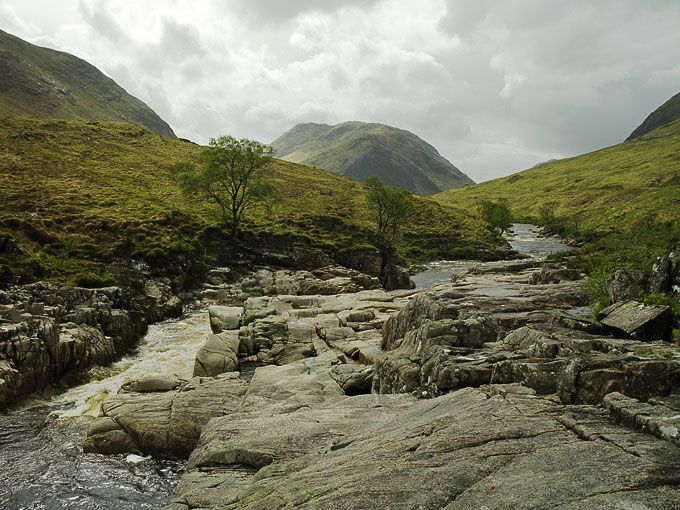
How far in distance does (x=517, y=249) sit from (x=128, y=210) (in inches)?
4441

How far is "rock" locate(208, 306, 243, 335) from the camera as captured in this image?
3634cm

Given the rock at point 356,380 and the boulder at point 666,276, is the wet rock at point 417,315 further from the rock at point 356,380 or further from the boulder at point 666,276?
the boulder at point 666,276

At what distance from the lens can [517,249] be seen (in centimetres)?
11581

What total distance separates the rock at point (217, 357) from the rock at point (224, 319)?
740cm

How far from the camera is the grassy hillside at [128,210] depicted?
158 ft

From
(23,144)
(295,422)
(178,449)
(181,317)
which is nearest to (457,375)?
(295,422)

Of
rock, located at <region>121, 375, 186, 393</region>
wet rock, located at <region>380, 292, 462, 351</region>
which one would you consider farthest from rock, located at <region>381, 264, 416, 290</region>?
rock, located at <region>121, 375, 186, 393</region>

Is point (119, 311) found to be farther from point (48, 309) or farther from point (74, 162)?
point (74, 162)

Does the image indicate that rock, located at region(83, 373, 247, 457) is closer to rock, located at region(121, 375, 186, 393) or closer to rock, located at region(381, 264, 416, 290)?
rock, located at region(121, 375, 186, 393)

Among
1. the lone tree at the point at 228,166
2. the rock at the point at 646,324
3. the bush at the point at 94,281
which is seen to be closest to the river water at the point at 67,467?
the bush at the point at 94,281

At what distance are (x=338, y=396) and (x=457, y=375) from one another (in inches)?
267

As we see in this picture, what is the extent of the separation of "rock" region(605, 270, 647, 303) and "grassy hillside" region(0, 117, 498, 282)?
48.1 meters

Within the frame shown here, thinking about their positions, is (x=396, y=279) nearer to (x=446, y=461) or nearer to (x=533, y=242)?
(x=446, y=461)

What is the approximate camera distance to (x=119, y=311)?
110 ft
